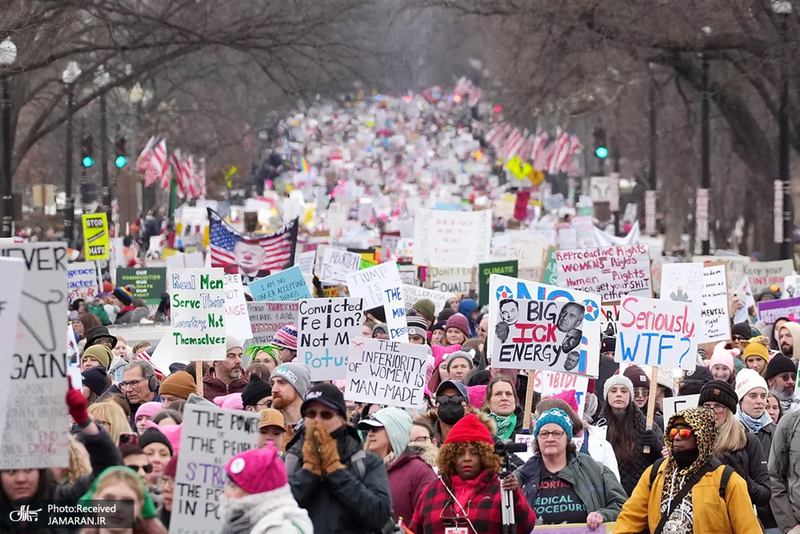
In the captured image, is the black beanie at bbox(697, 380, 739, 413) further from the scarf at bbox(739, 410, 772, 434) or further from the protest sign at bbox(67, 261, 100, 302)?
the protest sign at bbox(67, 261, 100, 302)

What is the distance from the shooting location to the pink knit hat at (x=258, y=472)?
19.2ft

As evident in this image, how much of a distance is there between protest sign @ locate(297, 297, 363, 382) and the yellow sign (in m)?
14.9

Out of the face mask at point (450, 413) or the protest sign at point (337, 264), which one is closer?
the face mask at point (450, 413)

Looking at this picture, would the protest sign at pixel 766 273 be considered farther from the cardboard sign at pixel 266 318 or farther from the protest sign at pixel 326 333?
the protest sign at pixel 326 333

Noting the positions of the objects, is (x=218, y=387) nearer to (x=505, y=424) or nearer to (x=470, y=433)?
(x=505, y=424)

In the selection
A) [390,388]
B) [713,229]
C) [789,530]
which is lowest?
[789,530]

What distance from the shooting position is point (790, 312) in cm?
1781

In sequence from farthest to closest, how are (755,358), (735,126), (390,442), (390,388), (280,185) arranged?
1. (280,185)
2. (735,126)
3. (755,358)
4. (390,388)
5. (390,442)

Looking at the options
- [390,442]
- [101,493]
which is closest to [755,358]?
[390,442]

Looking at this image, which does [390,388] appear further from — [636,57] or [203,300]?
[636,57]

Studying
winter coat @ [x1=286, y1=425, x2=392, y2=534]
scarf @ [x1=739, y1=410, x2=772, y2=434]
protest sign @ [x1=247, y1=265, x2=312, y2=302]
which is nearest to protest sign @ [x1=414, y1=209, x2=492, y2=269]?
protest sign @ [x1=247, y1=265, x2=312, y2=302]

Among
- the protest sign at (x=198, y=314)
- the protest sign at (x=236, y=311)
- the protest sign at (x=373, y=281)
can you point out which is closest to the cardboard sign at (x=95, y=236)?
the protest sign at (x=373, y=281)

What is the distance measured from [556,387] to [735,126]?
22.4m

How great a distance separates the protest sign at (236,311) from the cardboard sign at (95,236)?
11683 mm
